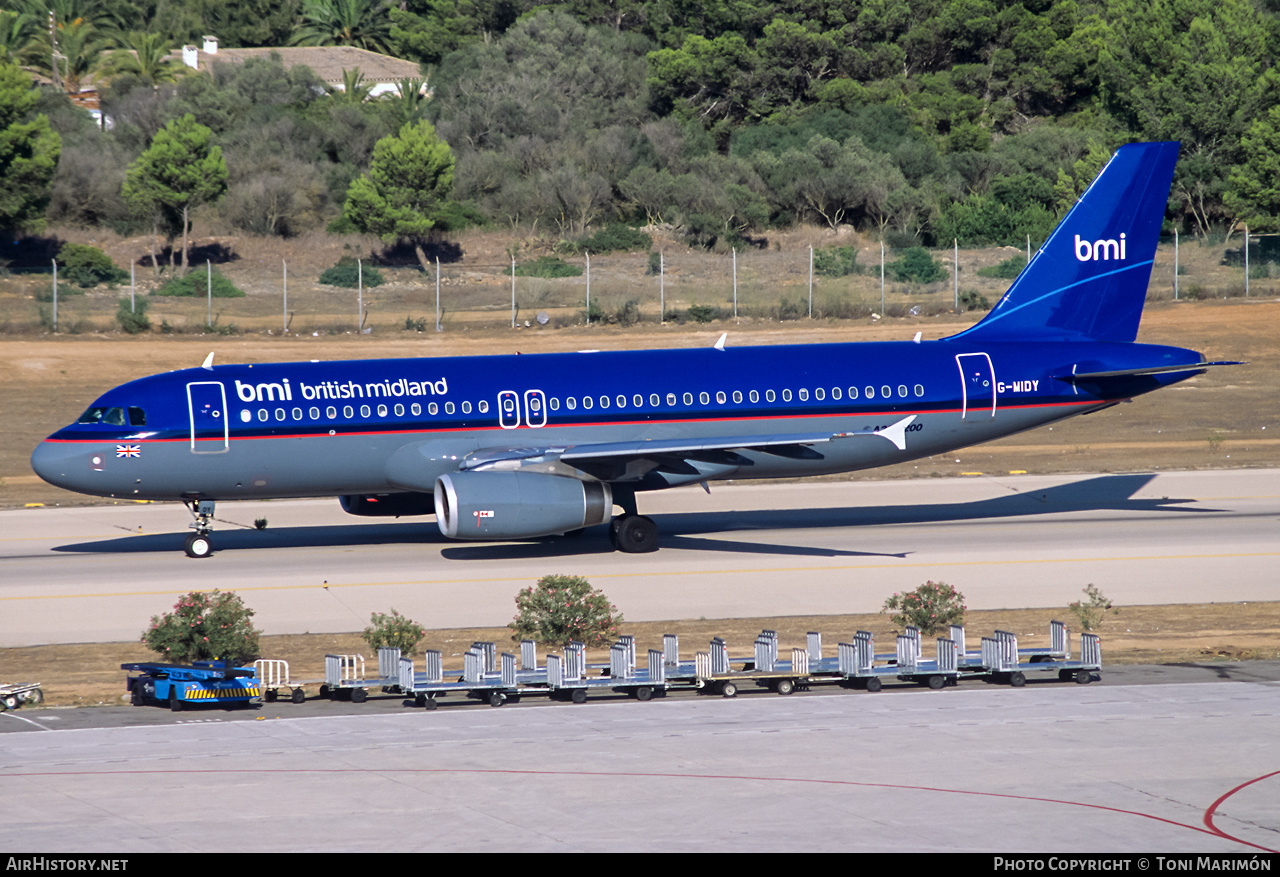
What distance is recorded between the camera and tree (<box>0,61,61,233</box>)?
66.4 m

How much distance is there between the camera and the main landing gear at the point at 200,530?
31641 mm

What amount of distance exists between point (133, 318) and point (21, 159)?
12920mm

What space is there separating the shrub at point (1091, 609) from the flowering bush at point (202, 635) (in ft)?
45.0

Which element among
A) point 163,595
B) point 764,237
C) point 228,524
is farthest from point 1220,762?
point 764,237

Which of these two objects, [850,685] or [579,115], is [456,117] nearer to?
[579,115]

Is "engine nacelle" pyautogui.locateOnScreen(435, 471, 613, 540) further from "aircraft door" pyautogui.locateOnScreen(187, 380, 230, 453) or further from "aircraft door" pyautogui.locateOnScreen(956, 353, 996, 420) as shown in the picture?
"aircraft door" pyautogui.locateOnScreen(956, 353, 996, 420)

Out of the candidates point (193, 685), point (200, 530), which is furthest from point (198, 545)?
point (193, 685)

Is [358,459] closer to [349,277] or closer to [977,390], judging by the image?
[977,390]

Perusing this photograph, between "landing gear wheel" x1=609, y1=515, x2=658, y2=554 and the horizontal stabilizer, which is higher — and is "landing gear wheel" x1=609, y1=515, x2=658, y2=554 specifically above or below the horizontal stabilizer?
below

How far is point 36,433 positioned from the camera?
4884cm

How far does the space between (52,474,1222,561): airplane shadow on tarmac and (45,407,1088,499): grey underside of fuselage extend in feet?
6.83

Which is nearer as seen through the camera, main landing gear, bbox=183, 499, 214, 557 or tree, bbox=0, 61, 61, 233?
main landing gear, bbox=183, 499, 214, 557

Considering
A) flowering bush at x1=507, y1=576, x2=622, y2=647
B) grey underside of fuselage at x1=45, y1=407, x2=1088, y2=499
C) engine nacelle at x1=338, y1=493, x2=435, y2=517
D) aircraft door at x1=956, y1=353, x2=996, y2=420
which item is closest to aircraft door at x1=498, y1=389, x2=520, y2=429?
grey underside of fuselage at x1=45, y1=407, x2=1088, y2=499

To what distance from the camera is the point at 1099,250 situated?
35.6 metres
